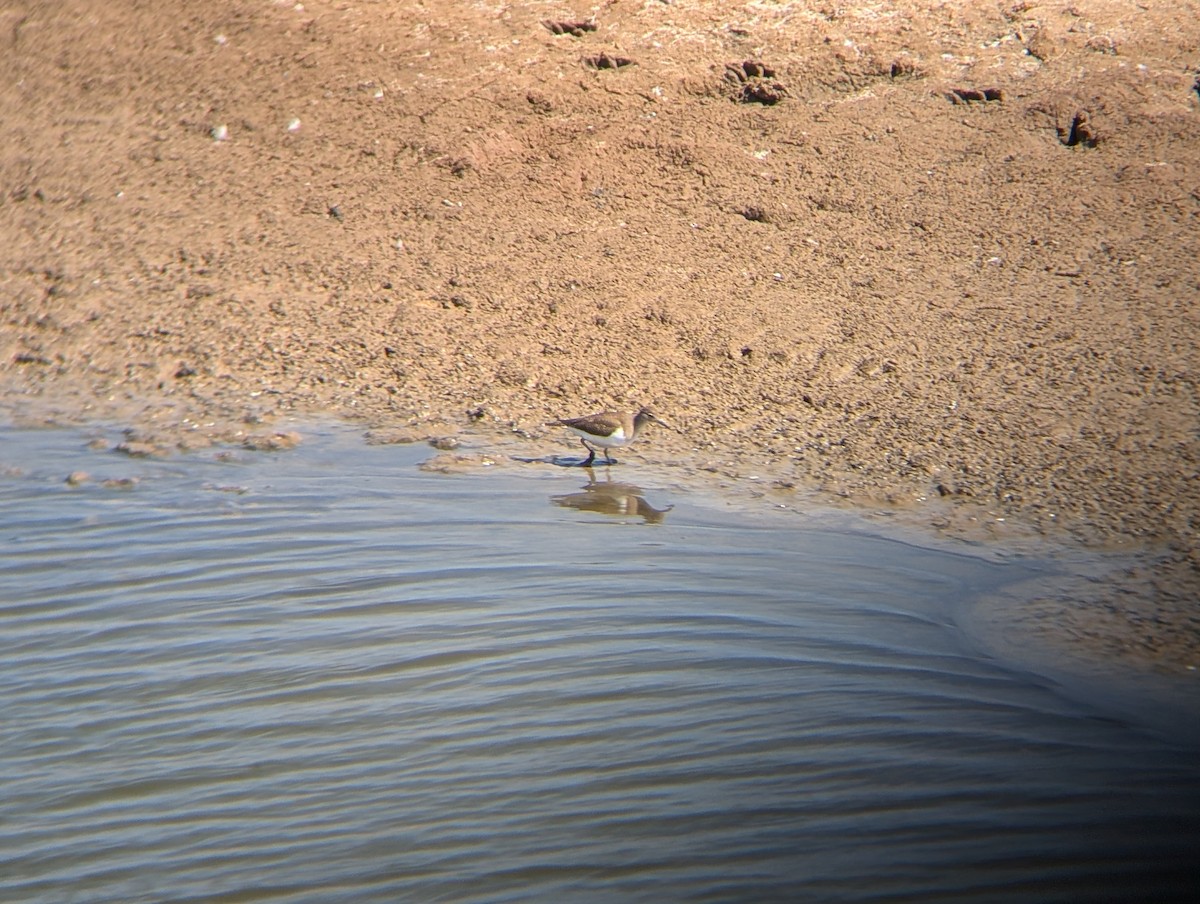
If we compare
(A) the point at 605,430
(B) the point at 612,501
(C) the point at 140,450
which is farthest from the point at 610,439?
(C) the point at 140,450

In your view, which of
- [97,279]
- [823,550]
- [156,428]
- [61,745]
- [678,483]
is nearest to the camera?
[61,745]

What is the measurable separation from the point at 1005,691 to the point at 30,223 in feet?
29.8

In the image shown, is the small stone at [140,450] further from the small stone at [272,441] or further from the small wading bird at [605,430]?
the small wading bird at [605,430]

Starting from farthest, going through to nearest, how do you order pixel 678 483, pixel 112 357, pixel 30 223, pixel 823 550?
pixel 30 223 < pixel 112 357 < pixel 678 483 < pixel 823 550

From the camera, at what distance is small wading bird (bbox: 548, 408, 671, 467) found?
24.6 ft

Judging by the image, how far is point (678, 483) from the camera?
738 centimetres

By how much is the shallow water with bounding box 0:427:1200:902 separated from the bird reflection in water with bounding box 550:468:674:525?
0.20 metres

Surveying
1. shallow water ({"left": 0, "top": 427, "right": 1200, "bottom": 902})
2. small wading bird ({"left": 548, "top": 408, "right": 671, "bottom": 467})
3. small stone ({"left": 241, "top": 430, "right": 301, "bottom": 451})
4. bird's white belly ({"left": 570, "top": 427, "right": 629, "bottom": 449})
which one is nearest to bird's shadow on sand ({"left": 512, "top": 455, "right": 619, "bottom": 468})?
small wading bird ({"left": 548, "top": 408, "right": 671, "bottom": 467})

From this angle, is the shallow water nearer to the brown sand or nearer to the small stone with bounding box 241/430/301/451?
the small stone with bounding box 241/430/301/451

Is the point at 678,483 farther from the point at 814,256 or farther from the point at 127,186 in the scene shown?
the point at 127,186

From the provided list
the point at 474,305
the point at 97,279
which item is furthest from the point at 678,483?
the point at 97,279

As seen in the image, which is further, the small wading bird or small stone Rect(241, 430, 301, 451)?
small stone Rect(241, 430, 301, 451)

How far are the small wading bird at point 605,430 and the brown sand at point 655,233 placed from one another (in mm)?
267

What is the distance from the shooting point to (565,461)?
7758mm
